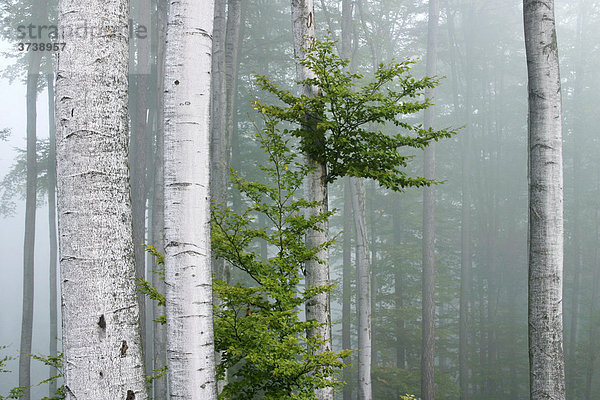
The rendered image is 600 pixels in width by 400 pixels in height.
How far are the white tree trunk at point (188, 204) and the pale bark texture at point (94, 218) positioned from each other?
56cm

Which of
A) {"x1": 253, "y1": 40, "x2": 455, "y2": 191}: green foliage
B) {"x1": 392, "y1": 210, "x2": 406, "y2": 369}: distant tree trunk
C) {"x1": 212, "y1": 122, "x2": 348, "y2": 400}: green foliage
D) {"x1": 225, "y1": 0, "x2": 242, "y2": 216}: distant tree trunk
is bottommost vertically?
{"x1": 392, "y1": 210, "x2": 406, "y2": 369}: distant tree trunk

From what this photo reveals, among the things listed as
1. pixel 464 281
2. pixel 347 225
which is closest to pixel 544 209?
pixel 347 225

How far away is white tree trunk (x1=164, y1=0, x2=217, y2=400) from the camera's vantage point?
3.13m

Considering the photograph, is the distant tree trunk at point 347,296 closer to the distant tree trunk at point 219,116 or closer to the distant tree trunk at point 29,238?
the distant tree trunk at point 219,116

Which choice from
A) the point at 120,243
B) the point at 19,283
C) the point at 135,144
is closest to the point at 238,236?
the point at 120,243

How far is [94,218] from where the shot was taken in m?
2.46

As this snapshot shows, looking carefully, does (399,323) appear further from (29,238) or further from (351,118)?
(351,118)

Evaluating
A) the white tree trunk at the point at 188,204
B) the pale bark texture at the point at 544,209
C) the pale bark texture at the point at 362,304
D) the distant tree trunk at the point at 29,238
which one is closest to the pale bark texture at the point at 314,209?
the white tree trunk at the point at 188,204

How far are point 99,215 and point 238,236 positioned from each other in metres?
2.45

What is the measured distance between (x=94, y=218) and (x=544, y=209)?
13.1ft

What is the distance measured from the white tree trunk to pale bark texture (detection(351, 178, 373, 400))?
6783 mm

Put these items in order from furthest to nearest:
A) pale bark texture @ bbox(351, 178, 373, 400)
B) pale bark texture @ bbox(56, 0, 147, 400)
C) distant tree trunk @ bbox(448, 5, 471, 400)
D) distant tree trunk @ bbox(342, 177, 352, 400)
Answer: distant tree trunk @ bbox(448, 5, 471, 400) → distant tree trunk @ bbox(342, 177, 352, 400) → pale bark texture @ bbox(351, 178, 373, 400) → pale bark texture @ bbox(56, 0, 147, 400)

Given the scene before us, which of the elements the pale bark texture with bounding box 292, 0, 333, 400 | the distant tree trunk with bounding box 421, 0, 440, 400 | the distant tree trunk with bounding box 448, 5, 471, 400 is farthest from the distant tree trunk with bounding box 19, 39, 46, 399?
the distant tree trunk with bounding box 448, 5, 471, 400

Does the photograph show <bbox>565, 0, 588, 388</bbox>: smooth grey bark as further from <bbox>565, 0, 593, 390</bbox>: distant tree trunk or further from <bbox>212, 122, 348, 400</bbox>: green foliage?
<bbox>212, 122, 348, 400</bbox>: green foliage
